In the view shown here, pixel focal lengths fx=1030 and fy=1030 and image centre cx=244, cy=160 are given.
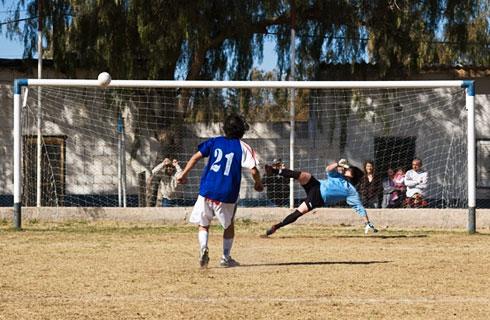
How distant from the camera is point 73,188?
2350 centimetres

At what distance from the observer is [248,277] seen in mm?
10570

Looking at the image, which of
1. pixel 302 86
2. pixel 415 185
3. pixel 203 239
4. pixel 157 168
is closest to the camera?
pixel 203 239

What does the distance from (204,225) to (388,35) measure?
15.2 m

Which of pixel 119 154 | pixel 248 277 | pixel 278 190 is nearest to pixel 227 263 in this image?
pixel 248 277

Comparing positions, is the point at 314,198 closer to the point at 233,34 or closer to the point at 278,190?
the point at 278,190

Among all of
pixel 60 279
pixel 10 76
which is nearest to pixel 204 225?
pixel 60 279

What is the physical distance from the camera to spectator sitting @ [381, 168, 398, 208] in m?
21.1

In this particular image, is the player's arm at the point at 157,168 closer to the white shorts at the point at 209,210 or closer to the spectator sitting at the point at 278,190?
the spectator sitting at the point at 278,190

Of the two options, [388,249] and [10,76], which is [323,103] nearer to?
→ [10,76]

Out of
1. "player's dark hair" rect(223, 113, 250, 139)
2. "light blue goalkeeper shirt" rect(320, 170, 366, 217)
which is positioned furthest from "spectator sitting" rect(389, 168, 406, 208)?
"player's dark hair" rect(223, 113, 250, 139)

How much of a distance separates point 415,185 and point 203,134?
254 inches

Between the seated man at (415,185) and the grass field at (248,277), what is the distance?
12.1 feet

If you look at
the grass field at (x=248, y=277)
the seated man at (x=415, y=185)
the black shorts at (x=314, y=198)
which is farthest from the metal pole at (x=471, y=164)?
the black shorts at (x=314, y=198)

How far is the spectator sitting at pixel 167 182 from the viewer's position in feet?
71.6
